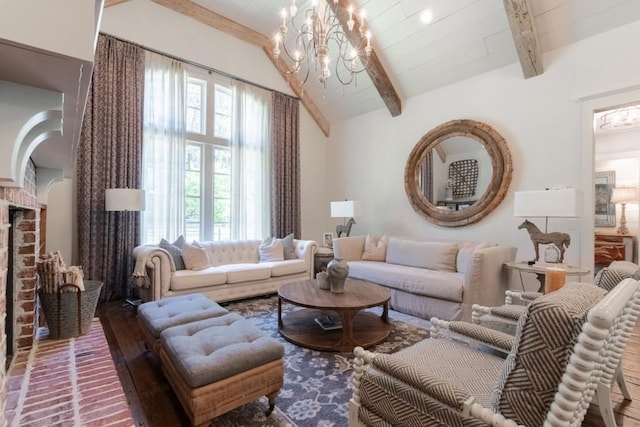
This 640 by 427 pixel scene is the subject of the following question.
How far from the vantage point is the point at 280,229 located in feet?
16.5

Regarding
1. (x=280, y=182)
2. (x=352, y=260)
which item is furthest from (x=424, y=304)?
(x=280, y=182)

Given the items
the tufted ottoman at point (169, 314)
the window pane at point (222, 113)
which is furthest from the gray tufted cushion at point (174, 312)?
the window pane at point (222, 113)

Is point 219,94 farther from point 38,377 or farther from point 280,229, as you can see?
point 38,377

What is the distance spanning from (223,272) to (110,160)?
1.90 metres

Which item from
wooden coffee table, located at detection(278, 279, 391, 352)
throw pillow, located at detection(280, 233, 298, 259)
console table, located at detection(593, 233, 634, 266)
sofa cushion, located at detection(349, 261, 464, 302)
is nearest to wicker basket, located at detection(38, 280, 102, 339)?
wooden coffee table, located at detection(278, 279, 391, 352)

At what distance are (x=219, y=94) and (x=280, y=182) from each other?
1.64 metres

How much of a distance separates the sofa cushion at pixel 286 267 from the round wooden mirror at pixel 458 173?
1877 mm

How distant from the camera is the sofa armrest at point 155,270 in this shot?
10.1ft

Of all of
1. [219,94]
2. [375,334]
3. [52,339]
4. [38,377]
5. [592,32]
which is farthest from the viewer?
[219,94]

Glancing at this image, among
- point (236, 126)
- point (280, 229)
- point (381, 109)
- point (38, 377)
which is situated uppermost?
point (381, 109)

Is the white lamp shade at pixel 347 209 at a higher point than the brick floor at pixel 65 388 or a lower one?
higher

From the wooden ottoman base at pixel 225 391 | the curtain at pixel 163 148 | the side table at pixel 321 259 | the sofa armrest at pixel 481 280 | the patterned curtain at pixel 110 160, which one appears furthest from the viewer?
the side table at pixel 321 259

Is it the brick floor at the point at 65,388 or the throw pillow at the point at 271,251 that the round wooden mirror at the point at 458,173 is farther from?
the brick floor at the point at 65,388

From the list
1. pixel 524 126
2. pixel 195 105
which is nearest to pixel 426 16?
pixel 524 126
